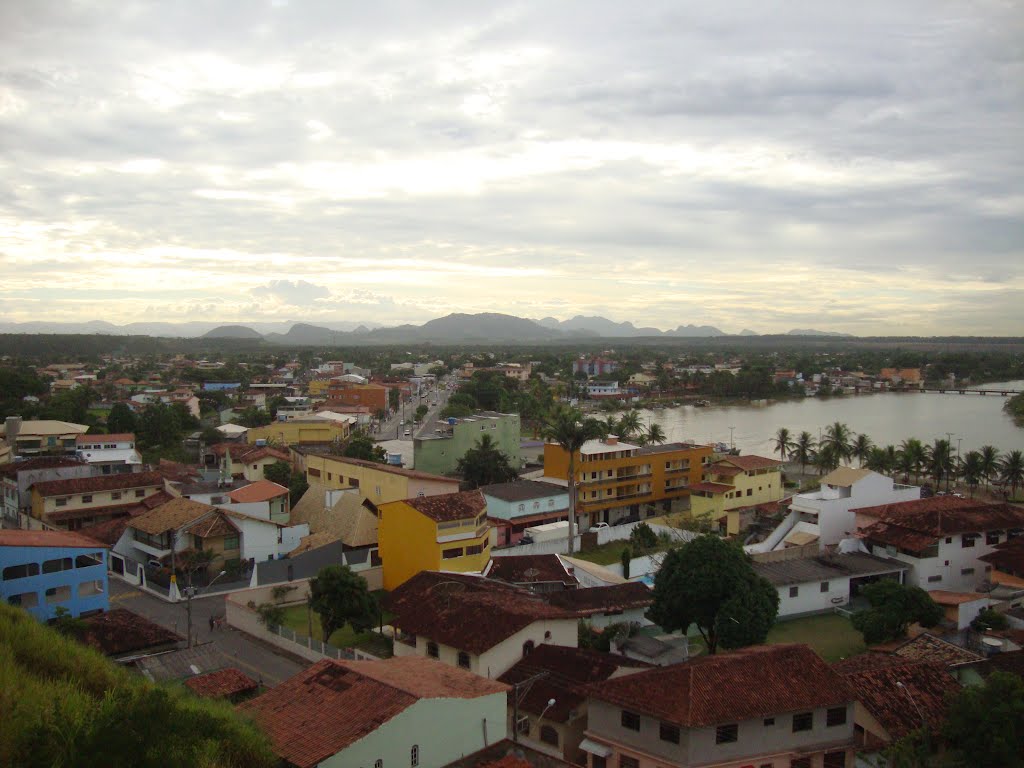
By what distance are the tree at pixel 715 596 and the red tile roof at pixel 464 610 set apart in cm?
141

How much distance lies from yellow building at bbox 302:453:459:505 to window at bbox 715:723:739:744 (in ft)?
29.4

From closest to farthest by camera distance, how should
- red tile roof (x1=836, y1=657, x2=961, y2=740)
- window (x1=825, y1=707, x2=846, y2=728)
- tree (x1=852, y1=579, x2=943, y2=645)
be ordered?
window (x1=825, y1=707, x2=846, y2=728)
red tile roof (x1=836, y1=657, x2=961, y2=740)
tree (x1=852, y1=579, x2=943, y2=645)

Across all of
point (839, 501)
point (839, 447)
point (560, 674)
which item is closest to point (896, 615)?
point (560, 674)

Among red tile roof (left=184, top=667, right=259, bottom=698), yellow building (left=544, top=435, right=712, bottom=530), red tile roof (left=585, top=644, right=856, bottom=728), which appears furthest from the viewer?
yellow building (left=544, top=435, right=712, bottom=530)

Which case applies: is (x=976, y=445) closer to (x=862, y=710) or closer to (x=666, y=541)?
(x=666, y=541)

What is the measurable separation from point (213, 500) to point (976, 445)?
28.9 meters

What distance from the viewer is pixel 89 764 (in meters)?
3.70

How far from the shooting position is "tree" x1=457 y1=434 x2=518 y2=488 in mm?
Answer: 20906

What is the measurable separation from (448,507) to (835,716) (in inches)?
269

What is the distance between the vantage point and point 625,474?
64.1 ft

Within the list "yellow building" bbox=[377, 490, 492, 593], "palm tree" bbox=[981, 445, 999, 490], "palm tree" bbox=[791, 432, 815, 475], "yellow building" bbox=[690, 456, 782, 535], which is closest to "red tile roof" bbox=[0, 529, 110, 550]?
"yellow building" bbox=[377, 490, 492, 593]

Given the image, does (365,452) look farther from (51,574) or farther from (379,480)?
(51,574)

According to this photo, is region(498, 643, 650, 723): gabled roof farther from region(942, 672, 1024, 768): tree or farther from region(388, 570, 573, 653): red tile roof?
region(942, 672, 1024, 768): tree

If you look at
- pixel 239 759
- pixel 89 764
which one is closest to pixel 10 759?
pixel 89 764
